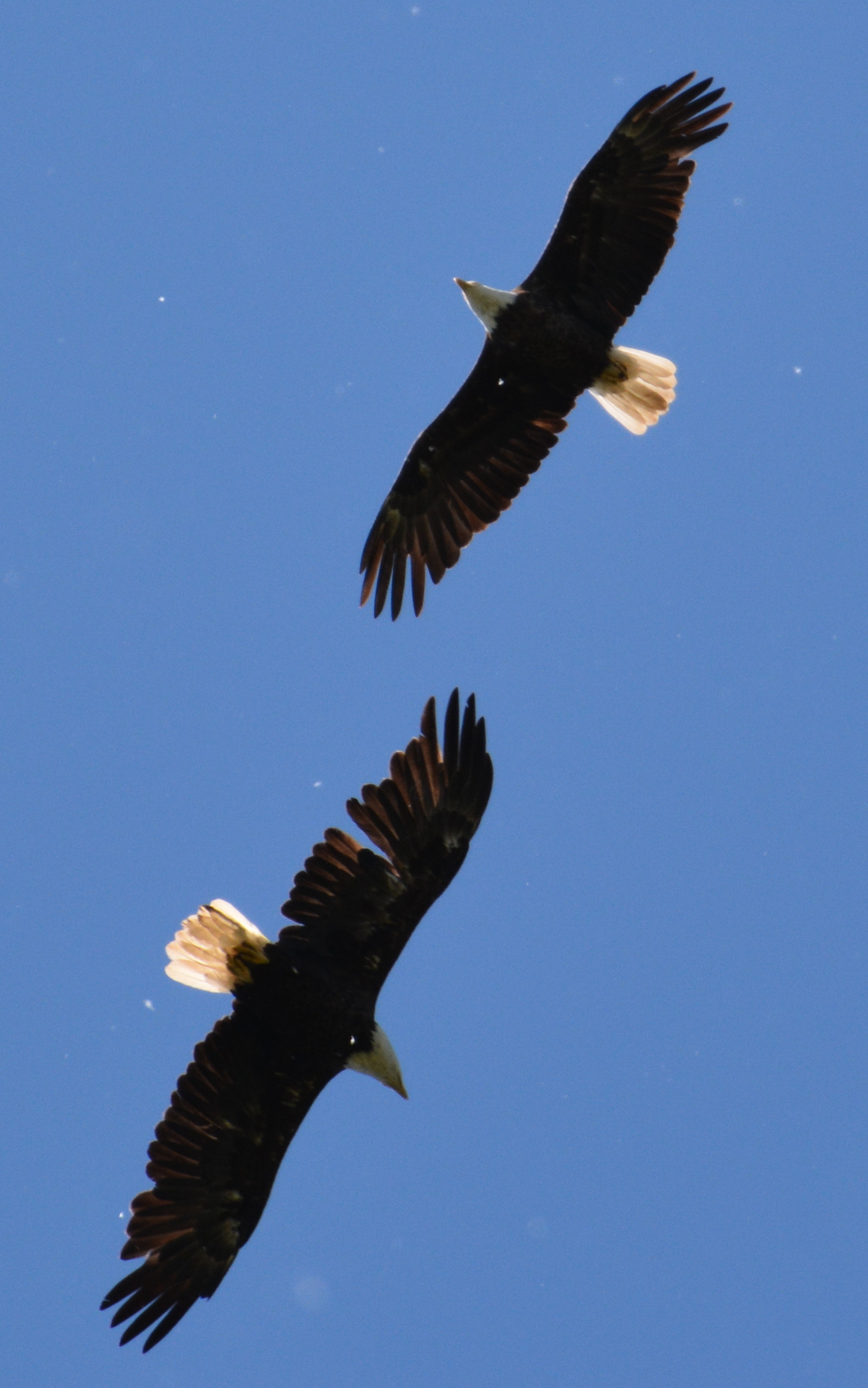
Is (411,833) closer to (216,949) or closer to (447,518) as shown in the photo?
(216,949)

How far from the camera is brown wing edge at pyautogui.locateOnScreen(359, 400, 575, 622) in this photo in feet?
28.6

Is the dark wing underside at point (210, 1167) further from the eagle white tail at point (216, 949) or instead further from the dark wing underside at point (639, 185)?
the dark wing underside at point (639, 185)

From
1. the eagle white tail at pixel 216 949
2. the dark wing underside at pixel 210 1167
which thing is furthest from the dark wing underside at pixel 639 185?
the dark wing underside at pixel 210 1167

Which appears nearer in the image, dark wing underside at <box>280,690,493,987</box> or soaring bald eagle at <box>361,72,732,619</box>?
dark wing underside at <box>280,690,493,987</box>

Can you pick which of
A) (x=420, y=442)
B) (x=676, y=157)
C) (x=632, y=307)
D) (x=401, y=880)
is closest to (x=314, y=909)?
(x=401, y=880)

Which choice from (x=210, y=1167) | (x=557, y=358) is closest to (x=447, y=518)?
(x=557, y=358)

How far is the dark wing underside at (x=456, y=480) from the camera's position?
864cm

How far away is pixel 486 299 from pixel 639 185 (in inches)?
32.9

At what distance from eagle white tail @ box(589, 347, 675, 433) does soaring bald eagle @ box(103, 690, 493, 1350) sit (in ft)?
6.89

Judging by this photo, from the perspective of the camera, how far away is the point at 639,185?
8.12 metres

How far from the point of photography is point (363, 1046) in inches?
291

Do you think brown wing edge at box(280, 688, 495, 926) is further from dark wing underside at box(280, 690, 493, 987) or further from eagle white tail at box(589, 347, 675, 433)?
eagle white tail at box(589, 347, 675, 433)

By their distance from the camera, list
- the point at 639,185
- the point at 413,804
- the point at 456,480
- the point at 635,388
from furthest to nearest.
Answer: the point at 456,480 → the point at 635,388 → the point at 639,185 → the point at 413,804

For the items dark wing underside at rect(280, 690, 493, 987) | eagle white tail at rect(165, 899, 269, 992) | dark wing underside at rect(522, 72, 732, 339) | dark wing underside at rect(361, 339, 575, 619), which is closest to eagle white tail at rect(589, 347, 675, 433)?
dark wing underside at rect(361, 339, 575, 619)
